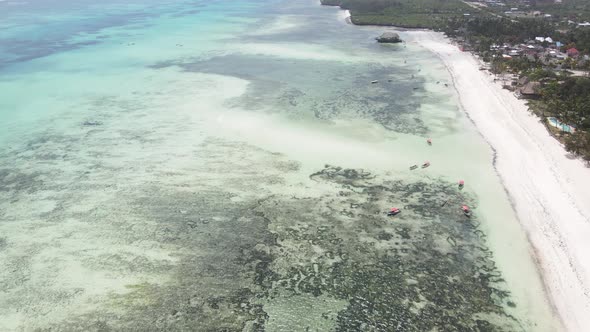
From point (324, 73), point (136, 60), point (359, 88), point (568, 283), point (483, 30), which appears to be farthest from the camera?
point (483, 30)

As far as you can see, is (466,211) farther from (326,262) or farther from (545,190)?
(326,262)

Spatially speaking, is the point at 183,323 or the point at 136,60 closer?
the point at 183,323

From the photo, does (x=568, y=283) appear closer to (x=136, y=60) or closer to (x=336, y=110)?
(x=336, y=110)

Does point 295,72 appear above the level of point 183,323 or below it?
above

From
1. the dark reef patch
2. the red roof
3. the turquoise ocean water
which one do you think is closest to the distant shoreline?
the turquoise ocean water

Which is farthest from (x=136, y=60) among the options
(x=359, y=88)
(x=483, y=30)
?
(x=483, y=30)

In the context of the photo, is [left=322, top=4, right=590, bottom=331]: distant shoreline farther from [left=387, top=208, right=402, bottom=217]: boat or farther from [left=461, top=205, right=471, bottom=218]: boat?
[left=387, top=208, right=402, bottom=217]: boat

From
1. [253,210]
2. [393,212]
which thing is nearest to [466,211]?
[393,212]
